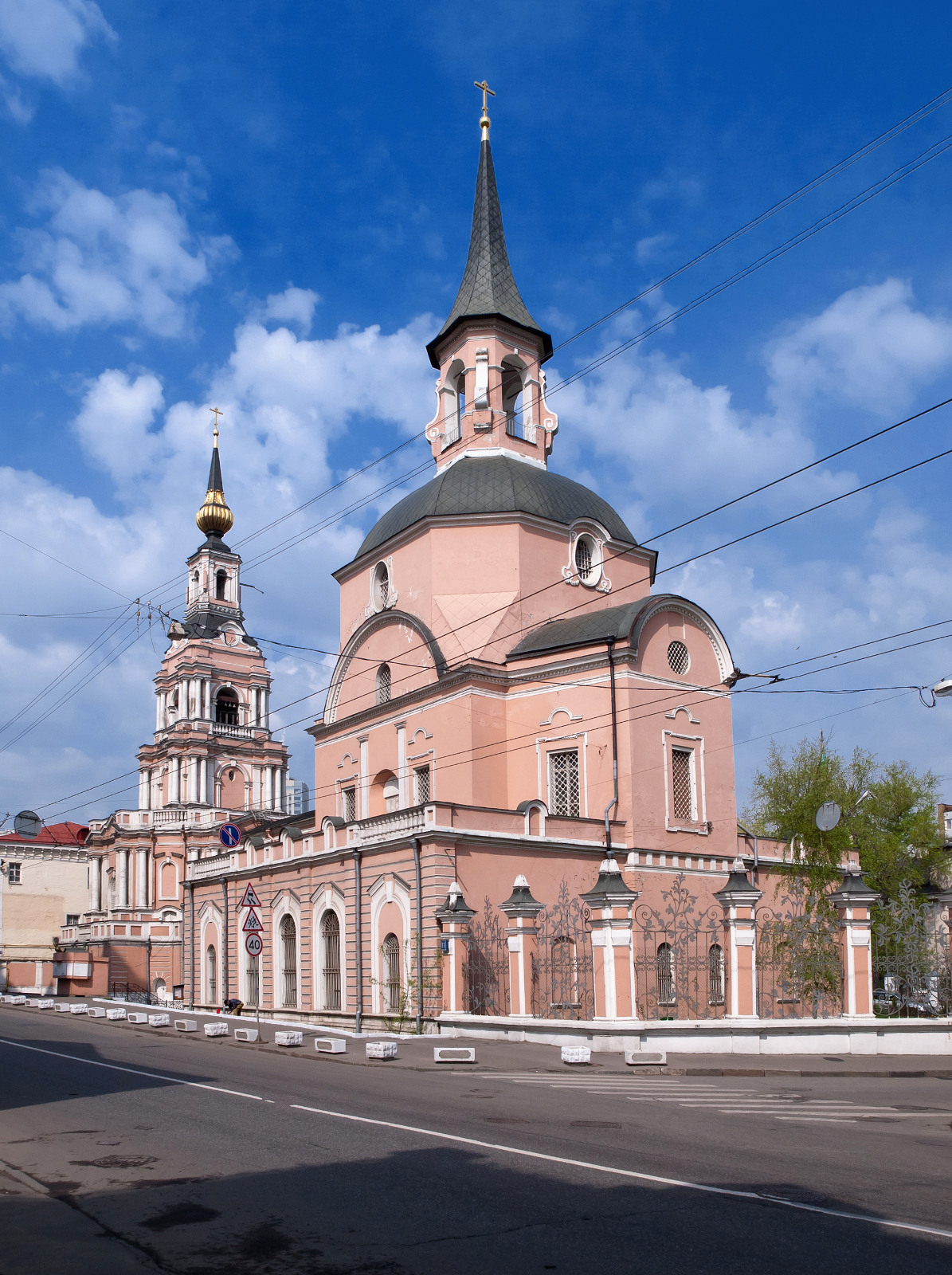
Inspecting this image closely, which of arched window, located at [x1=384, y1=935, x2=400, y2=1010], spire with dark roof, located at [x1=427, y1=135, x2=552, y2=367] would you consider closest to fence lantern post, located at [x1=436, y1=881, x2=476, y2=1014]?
arched window, located at [x1=384, y1=935, x2=400, y2=1010]

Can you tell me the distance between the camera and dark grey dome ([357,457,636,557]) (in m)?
33.2

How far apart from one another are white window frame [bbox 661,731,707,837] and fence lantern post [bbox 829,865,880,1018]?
301 inches

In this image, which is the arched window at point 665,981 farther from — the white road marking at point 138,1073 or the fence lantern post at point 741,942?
the white road marking at point 138,1073

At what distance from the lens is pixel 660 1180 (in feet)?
25.9

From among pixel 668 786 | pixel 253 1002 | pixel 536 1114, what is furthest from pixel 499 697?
pixel 536 1114

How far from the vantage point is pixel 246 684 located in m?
64.4

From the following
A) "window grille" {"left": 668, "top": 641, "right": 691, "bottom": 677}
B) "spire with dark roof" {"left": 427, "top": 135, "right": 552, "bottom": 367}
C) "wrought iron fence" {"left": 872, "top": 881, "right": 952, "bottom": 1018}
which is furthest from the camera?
"spire with dark roof" {"left": 427, "top": 135, "right": 552, "bottom": 367}

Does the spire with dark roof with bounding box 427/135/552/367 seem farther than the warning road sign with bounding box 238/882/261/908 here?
Yes

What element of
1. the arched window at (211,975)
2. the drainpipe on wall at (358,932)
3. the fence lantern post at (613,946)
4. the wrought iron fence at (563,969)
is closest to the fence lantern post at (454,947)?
the wrought iron fence at (563,969)

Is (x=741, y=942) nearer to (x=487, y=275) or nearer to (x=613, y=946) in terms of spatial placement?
(x=613, y=946)

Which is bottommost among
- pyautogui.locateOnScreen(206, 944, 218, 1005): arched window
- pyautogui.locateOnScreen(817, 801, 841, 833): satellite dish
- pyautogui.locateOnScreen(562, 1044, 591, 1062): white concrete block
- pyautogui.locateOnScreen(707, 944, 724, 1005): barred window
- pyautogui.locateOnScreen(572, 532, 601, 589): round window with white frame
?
pyautogui.locateOnScreen(206, 944, 218, 1005): arched window

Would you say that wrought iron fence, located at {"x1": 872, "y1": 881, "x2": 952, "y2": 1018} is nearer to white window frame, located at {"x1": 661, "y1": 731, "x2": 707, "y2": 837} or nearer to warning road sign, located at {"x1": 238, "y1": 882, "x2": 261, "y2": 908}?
white window frame, located at {"x1": 661, "y1": 731, "x2": 707, "y2": 837}

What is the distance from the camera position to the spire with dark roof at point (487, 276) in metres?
39.4

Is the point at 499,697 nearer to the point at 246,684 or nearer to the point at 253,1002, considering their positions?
the point at 253,1002
